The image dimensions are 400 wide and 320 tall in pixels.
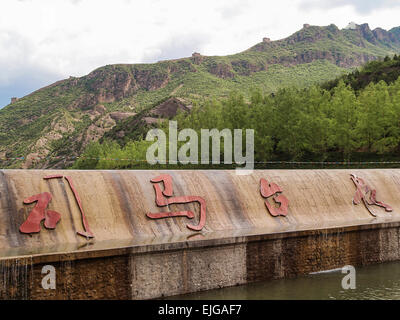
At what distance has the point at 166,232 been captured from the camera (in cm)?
1430

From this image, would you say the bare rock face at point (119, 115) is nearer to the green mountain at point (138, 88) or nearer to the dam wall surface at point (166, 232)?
the green mountain at point (138, 88)

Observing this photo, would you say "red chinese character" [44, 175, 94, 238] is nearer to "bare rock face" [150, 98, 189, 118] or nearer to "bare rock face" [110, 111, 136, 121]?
"bare rock face" [150, 98, 189, 118]

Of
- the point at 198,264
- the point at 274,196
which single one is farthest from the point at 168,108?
the point at 198,264

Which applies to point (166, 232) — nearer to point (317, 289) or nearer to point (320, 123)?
point (317, 289)

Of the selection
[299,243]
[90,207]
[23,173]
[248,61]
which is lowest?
[299,243]

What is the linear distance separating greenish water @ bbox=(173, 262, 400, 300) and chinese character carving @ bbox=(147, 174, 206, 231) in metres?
2.95

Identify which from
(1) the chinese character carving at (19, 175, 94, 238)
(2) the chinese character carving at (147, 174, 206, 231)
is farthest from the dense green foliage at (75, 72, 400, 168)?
(1) the chinese character carving at (19, 175, 94, 238)

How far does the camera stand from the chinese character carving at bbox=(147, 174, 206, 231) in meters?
14.9

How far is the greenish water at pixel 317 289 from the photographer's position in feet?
40.2

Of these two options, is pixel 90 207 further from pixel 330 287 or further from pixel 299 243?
pixel 330 287

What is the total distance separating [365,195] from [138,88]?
168 m

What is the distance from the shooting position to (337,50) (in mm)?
184375
